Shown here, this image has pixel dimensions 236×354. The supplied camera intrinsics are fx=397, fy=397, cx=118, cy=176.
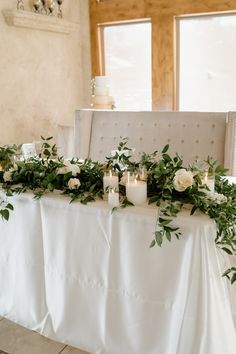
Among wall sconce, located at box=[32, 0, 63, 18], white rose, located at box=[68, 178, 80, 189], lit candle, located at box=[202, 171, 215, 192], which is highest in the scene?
wall sconce, located at box=[32, 0, 63, 18]

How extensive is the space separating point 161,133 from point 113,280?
192 centimetres

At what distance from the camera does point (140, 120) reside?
135 inches

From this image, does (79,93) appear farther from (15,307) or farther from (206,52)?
(15,307)

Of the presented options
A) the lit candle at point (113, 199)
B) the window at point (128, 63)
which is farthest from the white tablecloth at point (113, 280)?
the window at point (128, 63)

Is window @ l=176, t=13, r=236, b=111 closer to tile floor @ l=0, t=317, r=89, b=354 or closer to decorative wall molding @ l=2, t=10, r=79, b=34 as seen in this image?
decorative wall molding @ l=2, t=10, r=79, b=34

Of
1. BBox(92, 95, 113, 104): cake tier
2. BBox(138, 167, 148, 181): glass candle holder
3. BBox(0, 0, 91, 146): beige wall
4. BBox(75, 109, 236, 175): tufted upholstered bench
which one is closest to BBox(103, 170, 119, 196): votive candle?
BBox(138, 167, 148, 181): glass candle holder

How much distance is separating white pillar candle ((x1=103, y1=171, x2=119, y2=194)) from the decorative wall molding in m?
3.09

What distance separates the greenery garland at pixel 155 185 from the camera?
1.40 meters

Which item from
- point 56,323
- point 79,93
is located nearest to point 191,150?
point 56,323

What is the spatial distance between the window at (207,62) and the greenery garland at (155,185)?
3306 mm

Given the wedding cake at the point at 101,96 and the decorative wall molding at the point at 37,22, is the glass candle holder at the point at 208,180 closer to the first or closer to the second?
the wedding cake at the point at 101,96

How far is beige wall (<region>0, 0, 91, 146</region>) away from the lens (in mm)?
4227

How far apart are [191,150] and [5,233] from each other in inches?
70.8

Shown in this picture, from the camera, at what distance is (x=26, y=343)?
1.89m
